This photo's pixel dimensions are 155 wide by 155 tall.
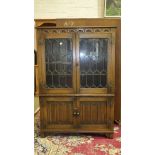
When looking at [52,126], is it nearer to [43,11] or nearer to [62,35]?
[62,35]

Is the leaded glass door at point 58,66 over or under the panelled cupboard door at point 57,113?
over

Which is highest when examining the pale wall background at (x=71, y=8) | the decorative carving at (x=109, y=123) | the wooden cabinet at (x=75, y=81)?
the pale wall background at (x=71, y=8)

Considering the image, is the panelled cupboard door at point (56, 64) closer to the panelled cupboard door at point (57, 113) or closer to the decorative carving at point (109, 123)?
the panelled cupboard door at point (57, 113)

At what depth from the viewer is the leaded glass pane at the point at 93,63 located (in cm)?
334

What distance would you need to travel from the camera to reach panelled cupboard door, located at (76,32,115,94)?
330 centimetres

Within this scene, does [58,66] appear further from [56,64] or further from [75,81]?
[75,81]

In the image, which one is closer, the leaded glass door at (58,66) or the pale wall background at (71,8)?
the leaded glass door at (58,66)

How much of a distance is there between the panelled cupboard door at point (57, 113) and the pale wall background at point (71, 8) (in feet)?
6.65

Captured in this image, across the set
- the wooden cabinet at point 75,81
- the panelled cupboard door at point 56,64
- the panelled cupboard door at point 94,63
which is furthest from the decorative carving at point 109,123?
the panelled cupboard door at point 56,64

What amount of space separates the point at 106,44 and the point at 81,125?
1.22m
